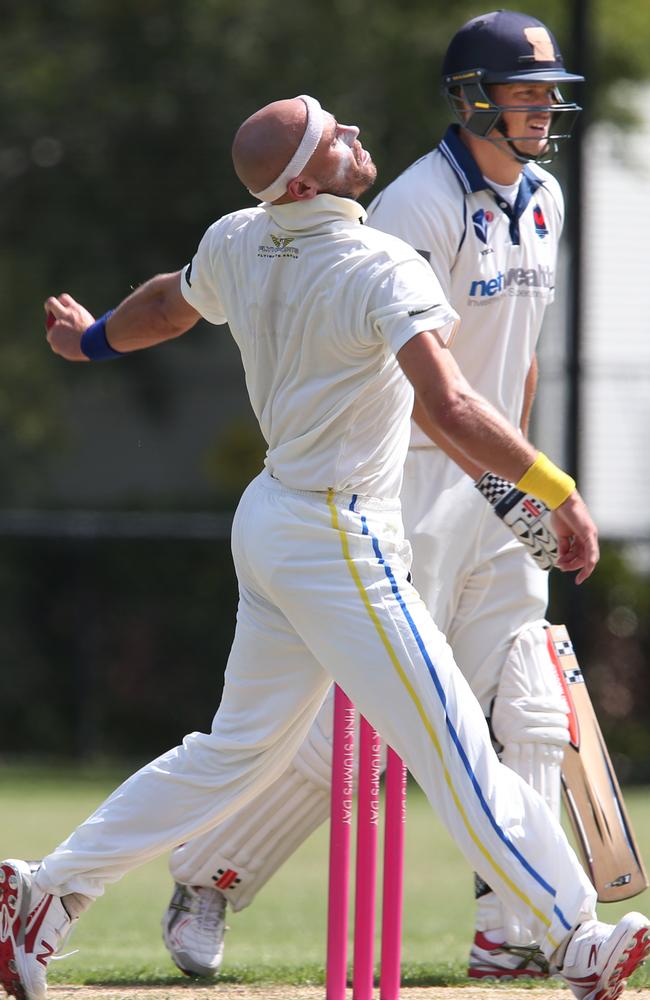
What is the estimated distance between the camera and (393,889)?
4.31 meters

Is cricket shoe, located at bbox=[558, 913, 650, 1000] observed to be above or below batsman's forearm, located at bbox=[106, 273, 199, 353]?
below

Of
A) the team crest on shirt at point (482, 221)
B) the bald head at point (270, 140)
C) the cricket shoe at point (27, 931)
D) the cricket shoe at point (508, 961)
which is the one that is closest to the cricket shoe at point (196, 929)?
the cricket shoe at point (508, 961)

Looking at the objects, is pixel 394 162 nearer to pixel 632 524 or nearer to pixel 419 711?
pixel 632 524

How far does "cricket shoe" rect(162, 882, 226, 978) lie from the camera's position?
5.33m

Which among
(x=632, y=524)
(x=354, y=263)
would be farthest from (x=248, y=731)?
(x=632, y=524)

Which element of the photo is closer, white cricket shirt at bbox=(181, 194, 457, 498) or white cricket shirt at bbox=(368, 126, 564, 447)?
white cricket shirt at bbox=(181, 194, 457, 498)

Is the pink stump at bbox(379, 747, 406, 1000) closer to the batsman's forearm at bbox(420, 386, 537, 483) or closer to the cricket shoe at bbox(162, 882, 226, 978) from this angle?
the batsman's forearm at bbox(420, 386, 537, 483)

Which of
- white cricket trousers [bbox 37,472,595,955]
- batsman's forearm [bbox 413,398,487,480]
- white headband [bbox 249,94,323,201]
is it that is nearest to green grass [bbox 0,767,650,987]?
white cricket trousers [bbox 37,472,595,955]

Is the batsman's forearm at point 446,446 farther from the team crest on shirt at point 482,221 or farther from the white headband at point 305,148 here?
the white headband at point 305,148

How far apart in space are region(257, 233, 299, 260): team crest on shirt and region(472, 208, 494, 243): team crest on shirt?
1.11m

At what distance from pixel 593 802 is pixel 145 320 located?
6.31 ft

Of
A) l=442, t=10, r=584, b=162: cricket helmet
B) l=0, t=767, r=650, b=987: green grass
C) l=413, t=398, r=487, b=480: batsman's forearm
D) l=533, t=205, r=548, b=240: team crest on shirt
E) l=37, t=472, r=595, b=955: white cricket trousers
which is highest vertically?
l=442, t=10, r=584, b=162: cricket helmet

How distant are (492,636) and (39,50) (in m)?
11.4

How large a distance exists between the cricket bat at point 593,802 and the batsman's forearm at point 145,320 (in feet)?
4.89
